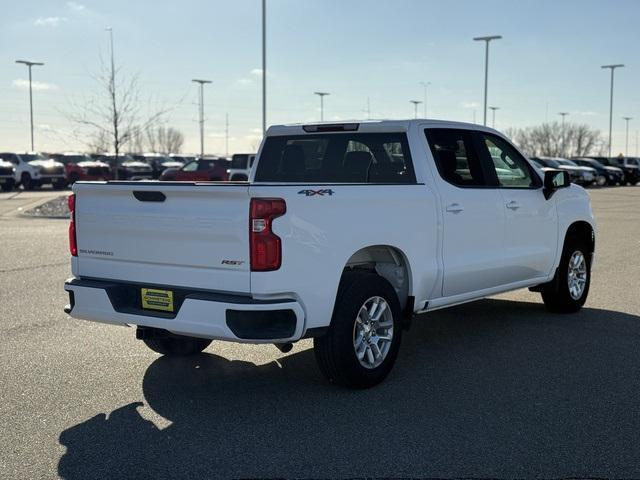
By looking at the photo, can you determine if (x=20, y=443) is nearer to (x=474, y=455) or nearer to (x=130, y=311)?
(x=130, y=311)

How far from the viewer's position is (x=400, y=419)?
504 cm

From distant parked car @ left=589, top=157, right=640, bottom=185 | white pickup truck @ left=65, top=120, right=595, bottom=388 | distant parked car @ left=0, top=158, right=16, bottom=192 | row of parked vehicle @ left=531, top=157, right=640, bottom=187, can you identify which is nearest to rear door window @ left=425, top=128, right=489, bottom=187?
white pickup truck @ left=65, top=120, right=595, bottom=388

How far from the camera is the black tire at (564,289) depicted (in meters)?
8.20

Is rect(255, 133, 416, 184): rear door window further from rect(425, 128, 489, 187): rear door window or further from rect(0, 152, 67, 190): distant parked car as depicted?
rect(0, 152, 67, 190): distant parked car

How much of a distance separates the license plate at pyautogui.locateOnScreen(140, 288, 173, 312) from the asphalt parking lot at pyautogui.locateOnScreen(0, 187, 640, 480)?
25.2 inches

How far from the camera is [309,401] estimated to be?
544 cm

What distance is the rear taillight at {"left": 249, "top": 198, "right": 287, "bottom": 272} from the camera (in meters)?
4.90

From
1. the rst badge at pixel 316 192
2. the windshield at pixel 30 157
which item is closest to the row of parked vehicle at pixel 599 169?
the windshield at pixel 30 157

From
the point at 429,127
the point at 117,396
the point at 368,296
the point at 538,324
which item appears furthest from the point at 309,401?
the point at 538,324

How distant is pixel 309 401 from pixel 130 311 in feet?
4.42

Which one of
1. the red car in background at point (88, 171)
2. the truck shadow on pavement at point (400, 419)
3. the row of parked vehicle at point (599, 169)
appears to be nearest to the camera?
the truck shadow on pavement at point (400, 419)

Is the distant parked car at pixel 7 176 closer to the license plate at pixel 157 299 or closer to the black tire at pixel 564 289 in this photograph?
the black tire at pixel 564 289

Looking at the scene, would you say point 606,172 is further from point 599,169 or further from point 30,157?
point 30,157

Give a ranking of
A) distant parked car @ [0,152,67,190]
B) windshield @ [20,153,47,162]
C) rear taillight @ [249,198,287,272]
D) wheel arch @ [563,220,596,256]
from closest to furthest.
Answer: rear taillight @ [249,198,287,272], wheel arch @ [563,220,596,256], distant parked car @ [0,152,67,190], windshield @ [20,153,47,162]
